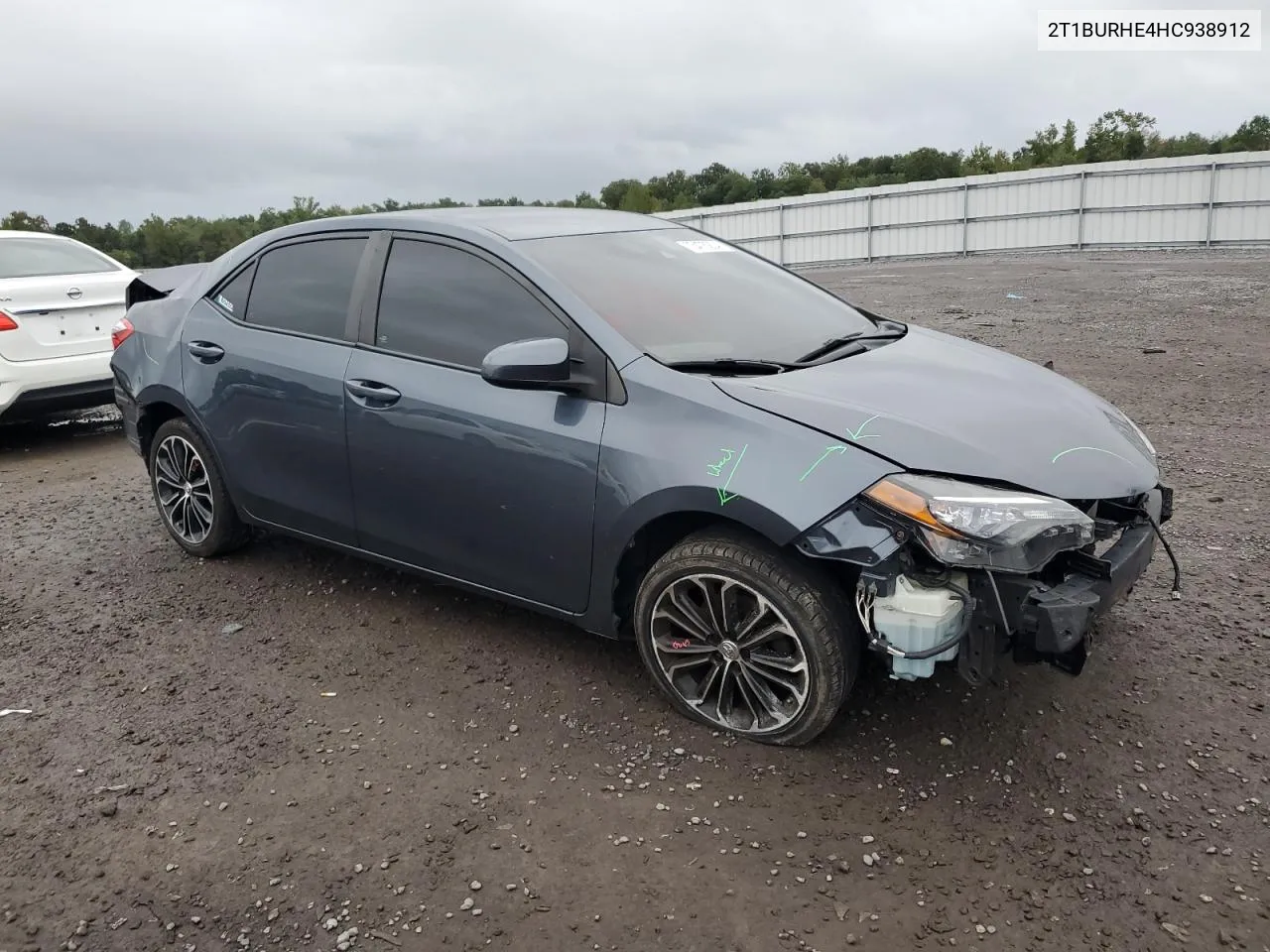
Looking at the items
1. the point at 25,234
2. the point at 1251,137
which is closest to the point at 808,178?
the point at 1251,137

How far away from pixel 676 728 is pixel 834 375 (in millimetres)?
1329

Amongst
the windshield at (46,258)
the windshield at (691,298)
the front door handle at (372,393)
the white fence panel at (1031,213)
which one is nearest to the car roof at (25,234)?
the windshield at (46,258)

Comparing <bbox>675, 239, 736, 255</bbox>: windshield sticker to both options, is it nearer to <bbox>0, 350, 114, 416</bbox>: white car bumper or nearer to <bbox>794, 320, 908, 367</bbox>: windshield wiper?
<bbox>794, 320, 908, 367</bbox>: windshield wiper

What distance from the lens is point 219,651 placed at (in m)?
4.16

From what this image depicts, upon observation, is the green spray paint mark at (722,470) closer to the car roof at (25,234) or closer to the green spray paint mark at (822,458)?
the green spray paint mark at (822,458)

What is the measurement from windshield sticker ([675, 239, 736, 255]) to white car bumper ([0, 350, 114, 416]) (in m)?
5.04

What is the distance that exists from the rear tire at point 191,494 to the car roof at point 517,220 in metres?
1.30

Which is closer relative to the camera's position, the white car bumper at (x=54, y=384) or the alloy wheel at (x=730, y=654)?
the alloy wheel at (x=730, y=654)

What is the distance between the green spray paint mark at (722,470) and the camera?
3.03m

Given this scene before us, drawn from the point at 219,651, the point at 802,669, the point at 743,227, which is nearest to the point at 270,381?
the point at 219,651

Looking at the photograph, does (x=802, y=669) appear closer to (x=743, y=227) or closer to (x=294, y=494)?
(x=294, y=494)

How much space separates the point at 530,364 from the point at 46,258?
22.0 feet

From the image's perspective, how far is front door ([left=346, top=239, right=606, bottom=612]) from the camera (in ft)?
11.3

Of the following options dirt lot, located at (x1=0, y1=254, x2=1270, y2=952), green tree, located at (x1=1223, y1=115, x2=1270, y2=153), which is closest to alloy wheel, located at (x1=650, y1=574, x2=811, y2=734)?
dirt lot, located at (x1=0, y1=254, x2=1270, y2=952)
